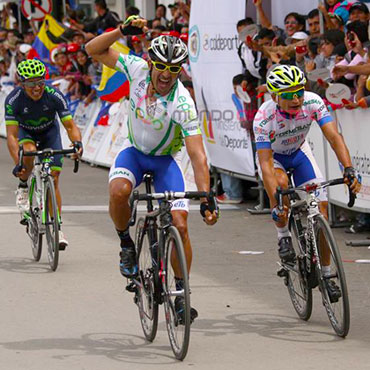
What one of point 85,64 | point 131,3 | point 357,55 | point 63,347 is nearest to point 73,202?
point 357,55

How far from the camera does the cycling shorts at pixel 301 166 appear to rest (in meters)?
8.88

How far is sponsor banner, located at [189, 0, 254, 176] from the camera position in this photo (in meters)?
14.9

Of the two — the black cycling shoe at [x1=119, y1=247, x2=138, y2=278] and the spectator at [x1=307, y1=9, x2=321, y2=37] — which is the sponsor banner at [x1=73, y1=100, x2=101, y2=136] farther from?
the black cycling shoe at [x1=119, y1=247, x2=138, y2=278]

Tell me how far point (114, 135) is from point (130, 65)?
1243 cm

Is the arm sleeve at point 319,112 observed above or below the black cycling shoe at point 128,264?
above

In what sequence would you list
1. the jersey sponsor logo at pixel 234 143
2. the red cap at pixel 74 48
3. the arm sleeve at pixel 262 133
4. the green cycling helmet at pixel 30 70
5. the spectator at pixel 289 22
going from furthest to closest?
the red cap at pixel 74 48, the jersey sponsor logo at pixel 234 143, the spectator at pixel 289 22, the green cycling helmet at pixel 30 70, the arm sleeve at pixel 262 133

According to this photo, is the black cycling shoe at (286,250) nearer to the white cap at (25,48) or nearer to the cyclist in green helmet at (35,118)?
the cyclist in green helmet at (35,118)

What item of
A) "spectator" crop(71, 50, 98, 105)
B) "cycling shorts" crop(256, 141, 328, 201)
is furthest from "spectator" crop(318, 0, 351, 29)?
"spectator" crop(71, 50, 98, 105)

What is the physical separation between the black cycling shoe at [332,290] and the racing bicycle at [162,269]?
3.45 feet

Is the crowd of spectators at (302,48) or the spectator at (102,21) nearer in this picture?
the crowd of spectators at (302,48)

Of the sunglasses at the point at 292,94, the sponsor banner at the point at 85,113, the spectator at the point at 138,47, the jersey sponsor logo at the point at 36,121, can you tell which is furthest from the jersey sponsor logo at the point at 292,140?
the sponsor banner at the point at 85,113

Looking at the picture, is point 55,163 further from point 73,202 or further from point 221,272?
point 73,202

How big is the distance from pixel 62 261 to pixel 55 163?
1.04 metres

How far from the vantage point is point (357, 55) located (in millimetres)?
12359
